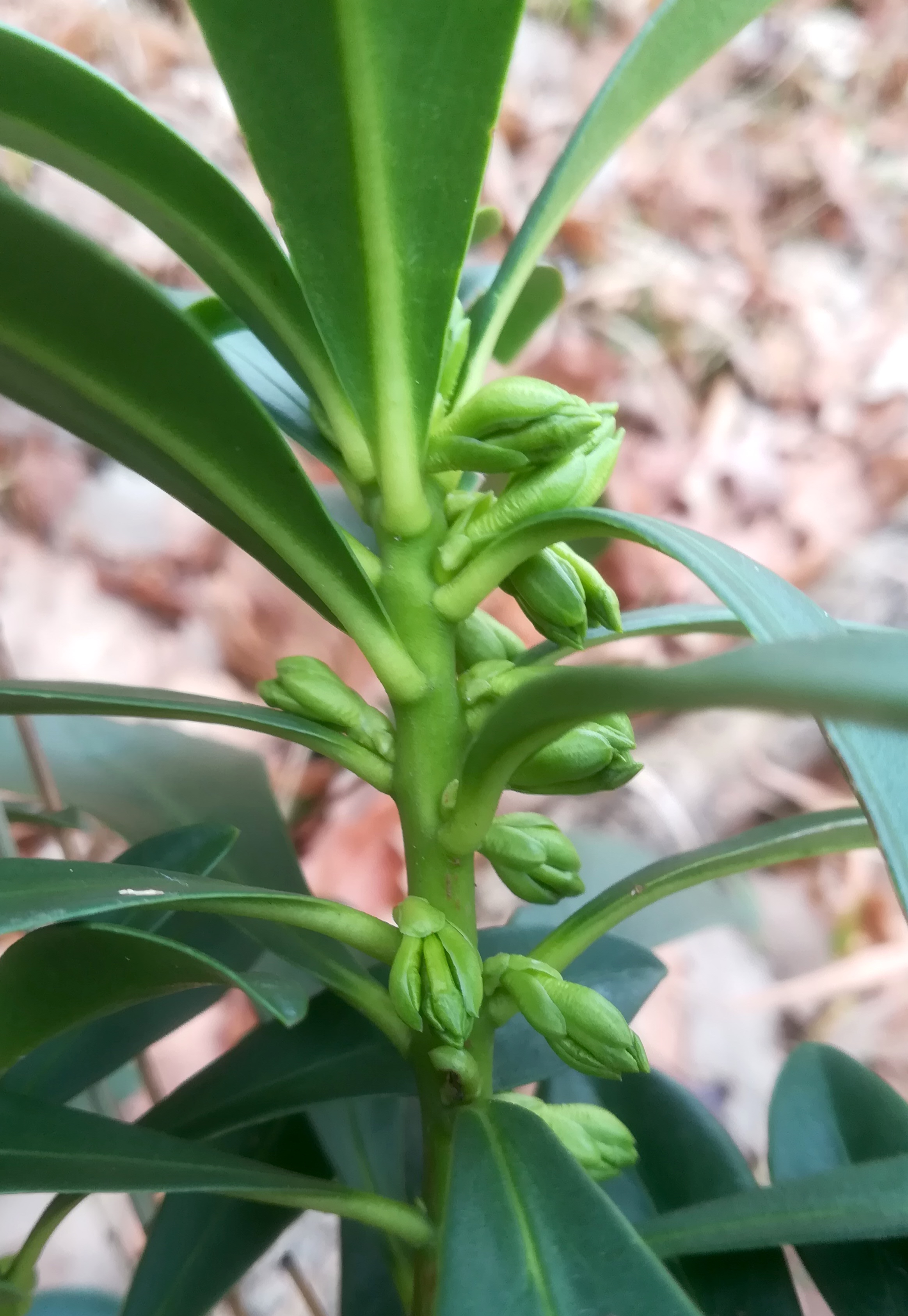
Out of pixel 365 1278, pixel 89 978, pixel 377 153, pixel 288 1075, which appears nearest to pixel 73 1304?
pixel 365 1278

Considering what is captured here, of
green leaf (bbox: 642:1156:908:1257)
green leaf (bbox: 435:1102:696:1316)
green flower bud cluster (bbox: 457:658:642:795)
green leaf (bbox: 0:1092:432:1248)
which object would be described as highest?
green flower bud cluster (bbox: 457:658:642:795)

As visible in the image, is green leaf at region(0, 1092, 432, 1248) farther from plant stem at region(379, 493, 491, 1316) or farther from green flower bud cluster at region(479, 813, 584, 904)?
green flower bud cluster at region(479, 813, 584, 904)

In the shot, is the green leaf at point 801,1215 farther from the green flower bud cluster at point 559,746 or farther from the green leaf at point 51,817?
the green leaf at point 51,817

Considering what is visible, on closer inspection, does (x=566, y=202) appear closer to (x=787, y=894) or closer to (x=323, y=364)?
(x=323, y=364)

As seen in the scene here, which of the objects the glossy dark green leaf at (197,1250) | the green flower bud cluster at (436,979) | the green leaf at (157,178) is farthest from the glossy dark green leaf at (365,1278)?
the green leaf at (157,178)

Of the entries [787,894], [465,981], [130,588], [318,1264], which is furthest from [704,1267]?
[130,588]

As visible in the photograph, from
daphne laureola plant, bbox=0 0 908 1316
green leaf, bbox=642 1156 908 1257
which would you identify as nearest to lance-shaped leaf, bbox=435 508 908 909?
daphne laureola plant, bbox=0 0 908 1316

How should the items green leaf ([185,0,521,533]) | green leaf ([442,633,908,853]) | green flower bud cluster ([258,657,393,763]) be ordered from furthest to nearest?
1. green flower bud cluster ([258,657,393,763])
2. green leaf ([185,0,521,533])
3. green leaf ([442,633,908,853])
